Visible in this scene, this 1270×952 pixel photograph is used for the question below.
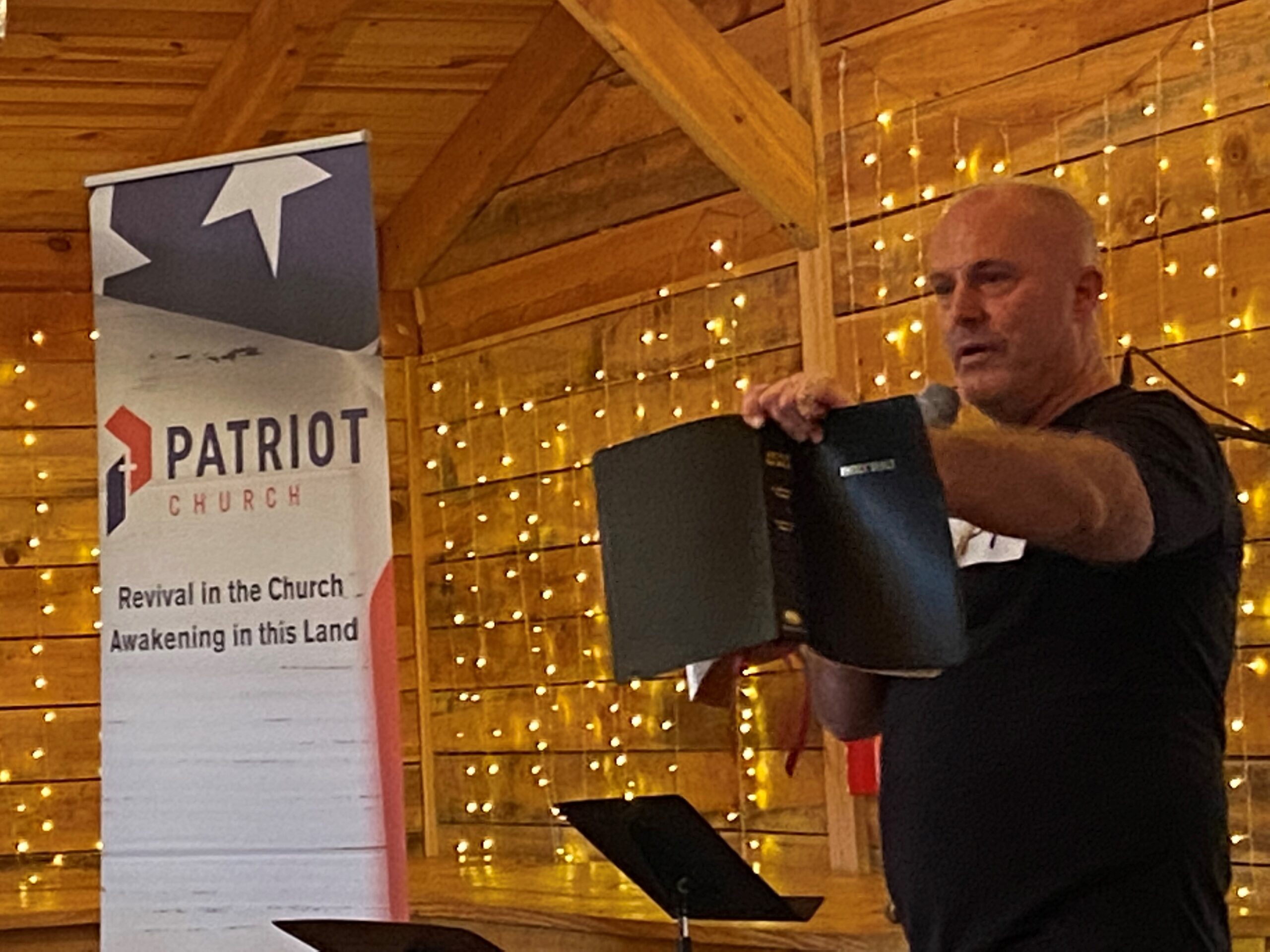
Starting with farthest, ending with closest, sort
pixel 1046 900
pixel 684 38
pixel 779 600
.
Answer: pixel 684 38 → pixel 1046 900 → pixel 779 600

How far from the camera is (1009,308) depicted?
188cm

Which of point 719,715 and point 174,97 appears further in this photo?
point 174,97

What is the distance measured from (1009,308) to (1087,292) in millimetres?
93

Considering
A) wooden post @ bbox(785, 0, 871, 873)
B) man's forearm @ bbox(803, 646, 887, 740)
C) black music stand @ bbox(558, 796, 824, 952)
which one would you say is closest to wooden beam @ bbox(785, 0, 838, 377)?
wooden post @ bbox(785, 0, 871, 873)

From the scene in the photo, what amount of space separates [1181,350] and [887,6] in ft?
3.52

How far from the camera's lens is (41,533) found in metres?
5.32

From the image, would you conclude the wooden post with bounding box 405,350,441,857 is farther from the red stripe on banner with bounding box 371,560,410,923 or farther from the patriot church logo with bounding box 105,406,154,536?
the red stripe on banner with bounding box 371,560,410,923

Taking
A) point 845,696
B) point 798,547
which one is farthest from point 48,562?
point 798,547

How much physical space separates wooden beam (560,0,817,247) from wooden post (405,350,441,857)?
5.02 feet

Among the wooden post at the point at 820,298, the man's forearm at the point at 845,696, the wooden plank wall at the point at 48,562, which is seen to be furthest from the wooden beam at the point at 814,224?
the man's forearm at the point at 845,696

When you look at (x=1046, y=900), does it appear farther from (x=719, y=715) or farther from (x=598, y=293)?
(x=598, y=293)

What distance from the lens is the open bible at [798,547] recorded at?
145 centimetres

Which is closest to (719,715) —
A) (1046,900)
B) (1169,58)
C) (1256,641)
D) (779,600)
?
(1256,641)

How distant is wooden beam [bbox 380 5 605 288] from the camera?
5.03 meters
